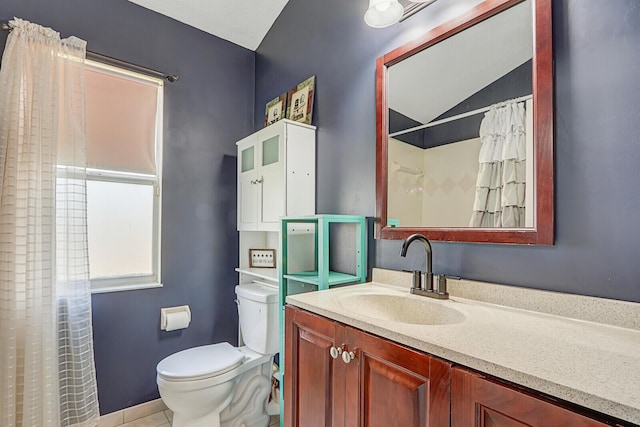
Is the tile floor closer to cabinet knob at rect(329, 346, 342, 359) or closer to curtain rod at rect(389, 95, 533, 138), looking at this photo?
cabinet knob at rect(329, 346, 342, 359)

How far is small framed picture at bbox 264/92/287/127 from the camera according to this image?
2.11 meters

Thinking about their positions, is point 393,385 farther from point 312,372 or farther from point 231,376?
point 231,376

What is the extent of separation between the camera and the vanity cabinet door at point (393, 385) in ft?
2.31

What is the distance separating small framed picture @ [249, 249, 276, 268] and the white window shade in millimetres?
869

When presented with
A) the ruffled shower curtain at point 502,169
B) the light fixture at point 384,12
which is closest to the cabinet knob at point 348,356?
the ruffled shower curtain at point 502,169

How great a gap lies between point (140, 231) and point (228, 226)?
1.87 ft

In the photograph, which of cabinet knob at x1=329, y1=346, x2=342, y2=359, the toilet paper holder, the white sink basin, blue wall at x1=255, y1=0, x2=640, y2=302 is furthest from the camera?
the toilet paper holder

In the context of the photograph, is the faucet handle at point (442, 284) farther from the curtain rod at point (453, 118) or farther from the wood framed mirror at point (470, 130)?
the curtain rod at point (453, 118)

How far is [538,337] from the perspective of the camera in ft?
2.50

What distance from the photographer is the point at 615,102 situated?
0.85 meters

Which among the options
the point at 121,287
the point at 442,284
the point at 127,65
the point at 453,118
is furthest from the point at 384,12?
the point at 121,287

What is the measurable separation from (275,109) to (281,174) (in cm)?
66

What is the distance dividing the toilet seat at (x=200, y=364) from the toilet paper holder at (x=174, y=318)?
28 centimetres

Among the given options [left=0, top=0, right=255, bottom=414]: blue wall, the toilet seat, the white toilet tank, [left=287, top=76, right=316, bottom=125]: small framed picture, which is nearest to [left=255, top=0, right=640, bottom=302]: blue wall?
→ [left=287, top=76, right=316, bottom=125]: small framed picture
